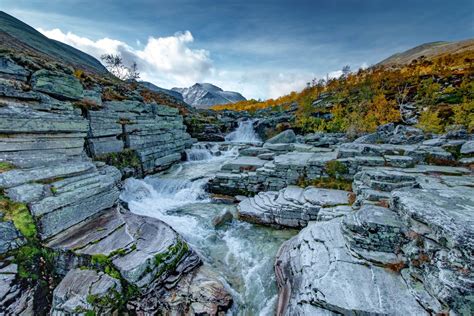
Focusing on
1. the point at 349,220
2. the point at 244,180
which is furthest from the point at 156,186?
the point at 349,220

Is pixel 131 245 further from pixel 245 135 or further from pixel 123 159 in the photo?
pixel 245 135

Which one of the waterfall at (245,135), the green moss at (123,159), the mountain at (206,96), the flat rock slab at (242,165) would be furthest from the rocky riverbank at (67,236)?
the mountain at (206,96)

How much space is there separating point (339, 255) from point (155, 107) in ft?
59.7

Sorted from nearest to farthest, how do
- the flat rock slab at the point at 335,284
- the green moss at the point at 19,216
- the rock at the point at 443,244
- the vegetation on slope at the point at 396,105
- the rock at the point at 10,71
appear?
the rock at the point at 443,244
the flat rock slab at the point at 335,284
the green moss at the point at 19,216
the rock at the point at 10,71
the vegetation on slope at the point at 396,105

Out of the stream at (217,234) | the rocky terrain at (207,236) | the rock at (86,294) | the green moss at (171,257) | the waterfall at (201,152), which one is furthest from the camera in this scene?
the waterfall at (201,152)

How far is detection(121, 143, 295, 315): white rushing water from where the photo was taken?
5.69 m

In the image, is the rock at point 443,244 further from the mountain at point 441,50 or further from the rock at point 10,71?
the mountain at point 441,50

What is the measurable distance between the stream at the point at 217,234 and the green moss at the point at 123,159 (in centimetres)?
116

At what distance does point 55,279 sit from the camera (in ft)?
17.0

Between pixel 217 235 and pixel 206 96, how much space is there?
165 metres

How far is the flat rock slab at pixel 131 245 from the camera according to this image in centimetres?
509

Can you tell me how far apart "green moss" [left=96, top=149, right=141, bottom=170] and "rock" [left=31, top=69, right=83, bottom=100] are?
11.6ft

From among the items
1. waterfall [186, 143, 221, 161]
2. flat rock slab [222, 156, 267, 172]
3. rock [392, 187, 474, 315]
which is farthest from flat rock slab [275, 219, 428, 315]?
waterfall [186, 143, 221, 161]

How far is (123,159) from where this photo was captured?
13.1 meters
